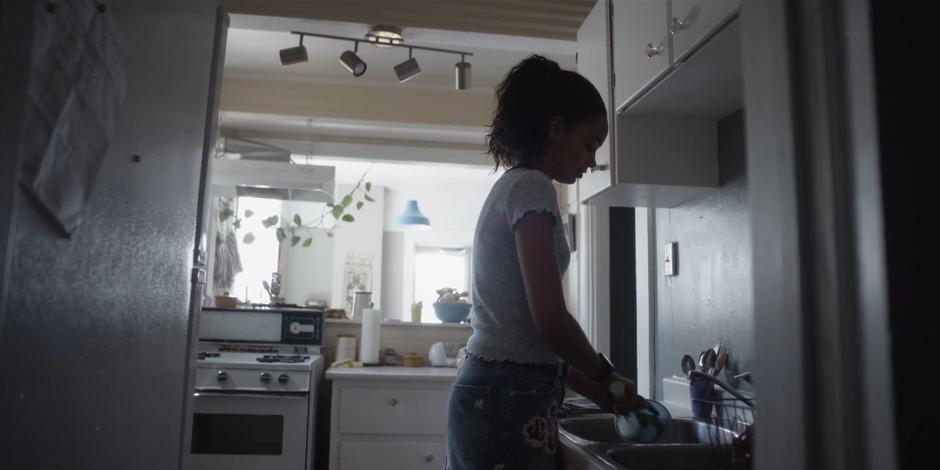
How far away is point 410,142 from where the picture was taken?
13.8 ft

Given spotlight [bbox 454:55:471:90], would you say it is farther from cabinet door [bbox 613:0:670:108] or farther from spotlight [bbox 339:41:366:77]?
cabinet door [bbox 613:0:670:108]

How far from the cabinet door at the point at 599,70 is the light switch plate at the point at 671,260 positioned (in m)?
0.33

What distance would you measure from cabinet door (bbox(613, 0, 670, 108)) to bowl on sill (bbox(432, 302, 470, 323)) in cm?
247

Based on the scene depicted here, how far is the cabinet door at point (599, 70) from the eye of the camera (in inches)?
69.1

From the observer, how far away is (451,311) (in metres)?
4.01

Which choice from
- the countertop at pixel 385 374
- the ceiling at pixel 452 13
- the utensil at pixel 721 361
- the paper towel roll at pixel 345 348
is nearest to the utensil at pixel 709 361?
the utensil at pixel 721 361

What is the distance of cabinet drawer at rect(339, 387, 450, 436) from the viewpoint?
3.19m

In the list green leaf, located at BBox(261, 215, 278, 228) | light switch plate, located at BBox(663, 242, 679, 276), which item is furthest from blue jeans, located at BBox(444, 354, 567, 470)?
green leaf, located at BBox(261, 215, 278, 228)

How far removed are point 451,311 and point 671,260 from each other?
7.14 feet

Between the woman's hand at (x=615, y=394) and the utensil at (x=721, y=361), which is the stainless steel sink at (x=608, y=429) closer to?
the utensil at (x=721, y=361)

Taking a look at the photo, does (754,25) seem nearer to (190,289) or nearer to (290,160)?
(190,289)

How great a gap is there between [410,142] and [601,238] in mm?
1599

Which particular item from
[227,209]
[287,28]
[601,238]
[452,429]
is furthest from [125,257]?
[227,209]

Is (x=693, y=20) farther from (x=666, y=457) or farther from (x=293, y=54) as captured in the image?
(x=293, y=54)
